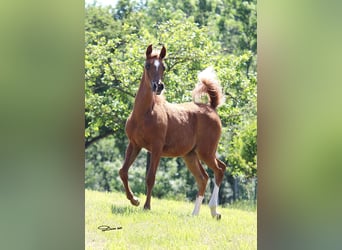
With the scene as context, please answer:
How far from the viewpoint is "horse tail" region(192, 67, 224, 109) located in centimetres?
352

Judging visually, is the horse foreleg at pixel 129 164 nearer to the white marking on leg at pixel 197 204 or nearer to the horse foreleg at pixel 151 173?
the horse foreleg at pixel 151 173

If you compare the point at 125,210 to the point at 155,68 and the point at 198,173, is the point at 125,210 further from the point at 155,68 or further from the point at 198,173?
the point at 155,68

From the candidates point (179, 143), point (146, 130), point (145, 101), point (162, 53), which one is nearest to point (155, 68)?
point (162, 53)

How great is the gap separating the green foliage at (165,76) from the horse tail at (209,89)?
2.0 inches

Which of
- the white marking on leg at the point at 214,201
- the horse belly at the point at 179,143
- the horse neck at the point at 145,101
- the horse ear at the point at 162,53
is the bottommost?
the white marking on leg at the point at 214,201

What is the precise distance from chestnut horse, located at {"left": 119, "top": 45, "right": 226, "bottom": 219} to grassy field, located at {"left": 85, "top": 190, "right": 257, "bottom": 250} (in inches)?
2.8

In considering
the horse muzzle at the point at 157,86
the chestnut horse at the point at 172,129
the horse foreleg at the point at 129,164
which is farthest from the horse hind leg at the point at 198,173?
the horse muzzle at the point at 157,86

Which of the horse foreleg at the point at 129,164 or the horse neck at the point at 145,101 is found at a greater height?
the horse neck at the point at 145,101

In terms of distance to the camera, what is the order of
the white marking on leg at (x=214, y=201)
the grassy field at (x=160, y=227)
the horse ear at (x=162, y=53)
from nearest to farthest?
the grassy field at (x=160, y=227), the horse ear at (x=162, y=53), the white marking on leg at (x=214, y=201)

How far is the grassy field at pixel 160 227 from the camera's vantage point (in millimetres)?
3266

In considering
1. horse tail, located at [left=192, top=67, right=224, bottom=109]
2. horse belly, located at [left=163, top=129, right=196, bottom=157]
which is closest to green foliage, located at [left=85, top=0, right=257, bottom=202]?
horse tail, located at [left=192, top=67, right=224, bottom=109]

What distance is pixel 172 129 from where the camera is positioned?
349cm
